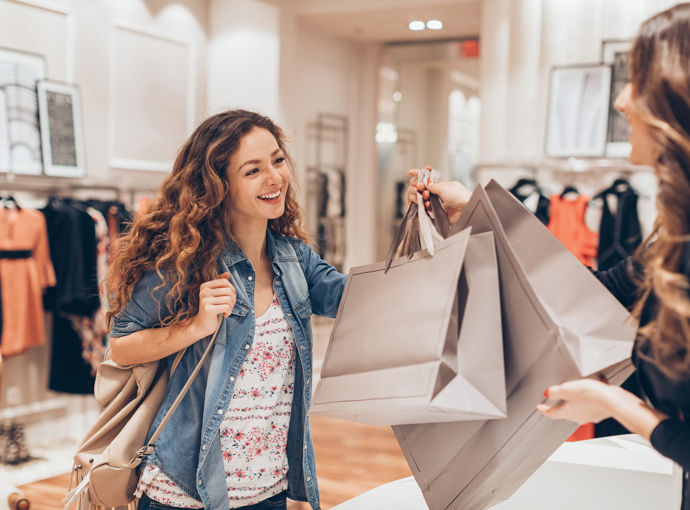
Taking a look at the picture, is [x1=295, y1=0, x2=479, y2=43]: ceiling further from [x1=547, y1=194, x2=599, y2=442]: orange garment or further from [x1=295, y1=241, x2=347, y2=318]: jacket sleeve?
[x1=295, y1=241, x2=347, y2=318]: jacket sleeve

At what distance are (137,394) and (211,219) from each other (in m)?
0.40

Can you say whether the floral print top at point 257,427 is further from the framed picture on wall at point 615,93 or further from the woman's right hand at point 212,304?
the framed picture on wall at point 615,93

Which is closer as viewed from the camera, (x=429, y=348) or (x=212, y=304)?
(x=429, y=348)

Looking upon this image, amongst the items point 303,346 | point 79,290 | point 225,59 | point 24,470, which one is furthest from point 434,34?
point 303,346

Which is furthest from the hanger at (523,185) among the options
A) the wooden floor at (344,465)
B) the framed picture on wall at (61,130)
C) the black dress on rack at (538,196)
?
the framed picture on wall at (61,130)

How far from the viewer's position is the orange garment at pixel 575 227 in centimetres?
383

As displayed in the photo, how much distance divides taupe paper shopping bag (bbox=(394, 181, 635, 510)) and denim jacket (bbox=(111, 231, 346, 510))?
1.45 feet

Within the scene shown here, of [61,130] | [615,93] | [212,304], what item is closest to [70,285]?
[61,130]

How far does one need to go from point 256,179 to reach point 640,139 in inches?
31.2

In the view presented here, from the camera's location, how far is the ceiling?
523 centimetres

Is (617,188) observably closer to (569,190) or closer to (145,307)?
(569,190)

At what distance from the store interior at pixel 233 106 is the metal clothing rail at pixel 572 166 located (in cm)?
1

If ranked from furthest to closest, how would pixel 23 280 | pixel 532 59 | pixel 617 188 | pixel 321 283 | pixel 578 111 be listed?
1. pixel 532 59
2. pixel 578 111
3. pixel 617 188
4. pixel 23 280
5. pixel 321 283

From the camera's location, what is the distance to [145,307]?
1372 millimetres
